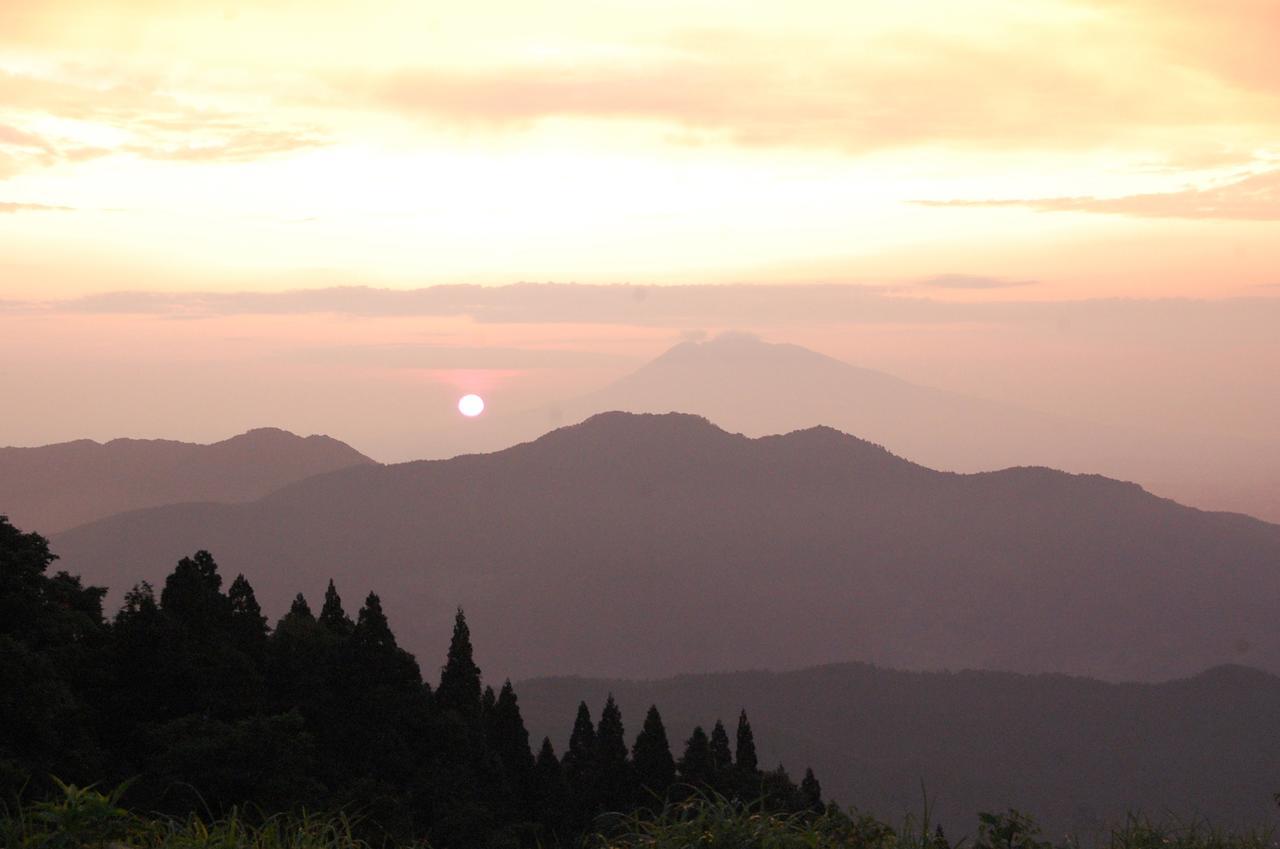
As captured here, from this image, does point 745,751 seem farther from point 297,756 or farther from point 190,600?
point 297,756

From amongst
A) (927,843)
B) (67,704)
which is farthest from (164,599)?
(927,843)

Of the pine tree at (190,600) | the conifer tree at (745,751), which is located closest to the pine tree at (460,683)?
the pine tree at (190,600)

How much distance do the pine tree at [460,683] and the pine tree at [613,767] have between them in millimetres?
8648

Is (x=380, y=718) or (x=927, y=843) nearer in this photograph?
(x=927, y=843)

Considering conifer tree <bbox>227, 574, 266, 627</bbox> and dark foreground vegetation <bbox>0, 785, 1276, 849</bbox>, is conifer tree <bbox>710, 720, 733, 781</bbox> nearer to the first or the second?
conifer tree <bbox>227, 574, 266, 627</bbox>

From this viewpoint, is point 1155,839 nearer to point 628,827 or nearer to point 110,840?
point 628,827

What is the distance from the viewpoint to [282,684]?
46.3 meters

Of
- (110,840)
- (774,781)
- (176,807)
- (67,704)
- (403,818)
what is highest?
(110,840)

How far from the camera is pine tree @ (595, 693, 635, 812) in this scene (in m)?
61.7

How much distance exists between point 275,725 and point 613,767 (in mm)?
33317

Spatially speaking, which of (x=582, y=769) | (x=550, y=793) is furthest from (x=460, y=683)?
(x=582, y=769)

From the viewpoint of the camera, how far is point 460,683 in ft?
180

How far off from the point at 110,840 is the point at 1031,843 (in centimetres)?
993

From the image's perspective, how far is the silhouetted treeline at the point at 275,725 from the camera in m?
30.2
